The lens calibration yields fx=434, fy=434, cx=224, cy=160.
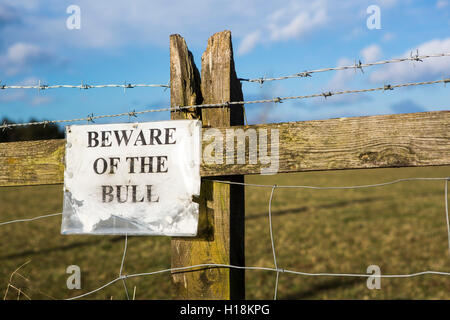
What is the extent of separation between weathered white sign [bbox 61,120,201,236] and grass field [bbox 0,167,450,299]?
1934mm

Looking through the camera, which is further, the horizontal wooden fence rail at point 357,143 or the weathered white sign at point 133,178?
the weathered white sign at point 133,178

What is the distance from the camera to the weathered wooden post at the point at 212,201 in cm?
220

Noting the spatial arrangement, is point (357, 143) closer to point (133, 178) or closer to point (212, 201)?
point (212, 201)

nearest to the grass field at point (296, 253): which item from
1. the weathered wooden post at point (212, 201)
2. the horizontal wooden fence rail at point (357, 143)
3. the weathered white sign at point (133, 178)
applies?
the weathered white sign at point (133, 178)

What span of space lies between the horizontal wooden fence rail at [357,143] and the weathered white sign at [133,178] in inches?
5.5

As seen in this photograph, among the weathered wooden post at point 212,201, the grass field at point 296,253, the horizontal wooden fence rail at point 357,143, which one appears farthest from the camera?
the grass field at point 296,253

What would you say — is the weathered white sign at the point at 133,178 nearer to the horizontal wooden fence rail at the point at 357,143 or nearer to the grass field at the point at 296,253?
the horizontal wooden fence rail at the point at 357,143

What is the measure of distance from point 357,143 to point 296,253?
639 cm

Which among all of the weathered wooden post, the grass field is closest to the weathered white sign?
the weathered wooden post

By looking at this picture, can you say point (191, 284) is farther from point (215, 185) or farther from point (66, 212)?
point (66, 212)

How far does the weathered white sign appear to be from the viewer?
222cm

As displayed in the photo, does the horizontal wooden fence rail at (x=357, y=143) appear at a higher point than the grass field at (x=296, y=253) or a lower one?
higher

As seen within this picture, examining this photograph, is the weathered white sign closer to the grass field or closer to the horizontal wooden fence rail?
the horizontal wooden fence rail

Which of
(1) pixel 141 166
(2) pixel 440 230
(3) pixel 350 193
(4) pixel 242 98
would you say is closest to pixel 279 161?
(4) pixel 242 98
